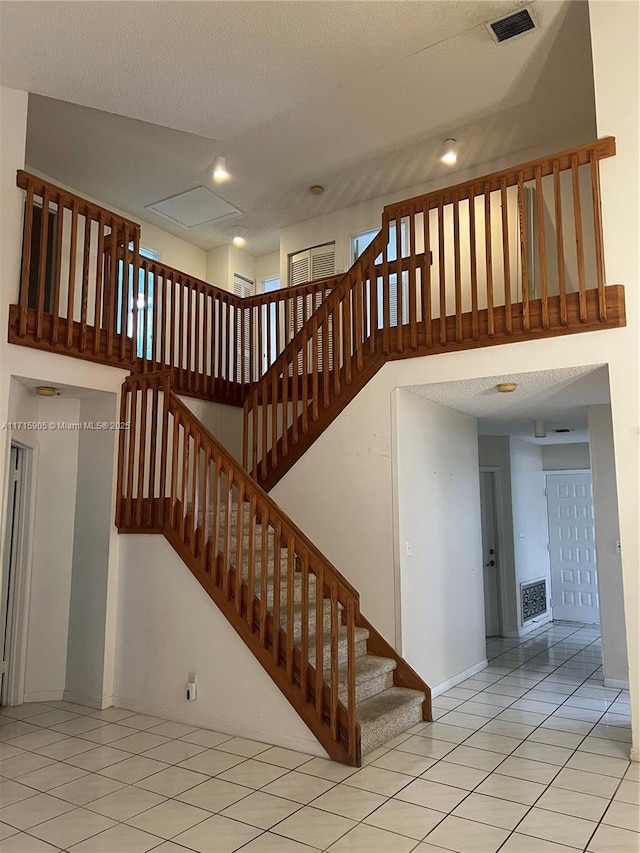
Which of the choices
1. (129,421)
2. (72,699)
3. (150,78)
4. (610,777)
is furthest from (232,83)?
(610,777)

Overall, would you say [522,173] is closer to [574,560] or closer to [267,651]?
[267,651]

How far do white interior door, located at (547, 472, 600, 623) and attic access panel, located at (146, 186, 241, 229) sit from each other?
19.8 feet

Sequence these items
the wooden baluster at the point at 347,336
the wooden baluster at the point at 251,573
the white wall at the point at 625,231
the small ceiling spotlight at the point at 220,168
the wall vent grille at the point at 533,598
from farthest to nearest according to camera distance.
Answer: the wall vent grille at the point at 533,598 < the small ceiling spotlight at the point at 220,168 < the wooden baluster at the point at 347,336 < the wooden baluster at the point at 251,573 < the white wall at the point at 625,231

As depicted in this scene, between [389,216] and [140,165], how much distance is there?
10.3 feet

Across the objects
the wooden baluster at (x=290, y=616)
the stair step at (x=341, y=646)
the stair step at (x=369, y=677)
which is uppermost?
the wooden baluster at (x=290, y=616)

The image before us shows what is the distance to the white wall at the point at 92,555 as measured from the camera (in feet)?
16.5

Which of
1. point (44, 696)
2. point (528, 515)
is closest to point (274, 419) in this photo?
point (44, 696)

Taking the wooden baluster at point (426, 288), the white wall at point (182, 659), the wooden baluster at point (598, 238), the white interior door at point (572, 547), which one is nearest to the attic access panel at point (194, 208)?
the wooden baluster at point (426, 288)

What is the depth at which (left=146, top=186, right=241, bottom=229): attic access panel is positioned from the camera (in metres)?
7.36

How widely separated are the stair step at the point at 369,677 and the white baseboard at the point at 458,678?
0.69m

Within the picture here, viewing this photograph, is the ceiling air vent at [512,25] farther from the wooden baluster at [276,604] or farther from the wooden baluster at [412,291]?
the wooden baluster at [276,604]

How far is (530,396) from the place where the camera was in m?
5.20

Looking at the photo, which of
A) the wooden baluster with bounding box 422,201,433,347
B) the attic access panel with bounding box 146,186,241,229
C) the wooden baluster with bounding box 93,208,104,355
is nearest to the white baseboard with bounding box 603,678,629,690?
the wooden baluster with bounding box 422,201,433,347

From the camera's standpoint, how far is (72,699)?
5133mm
